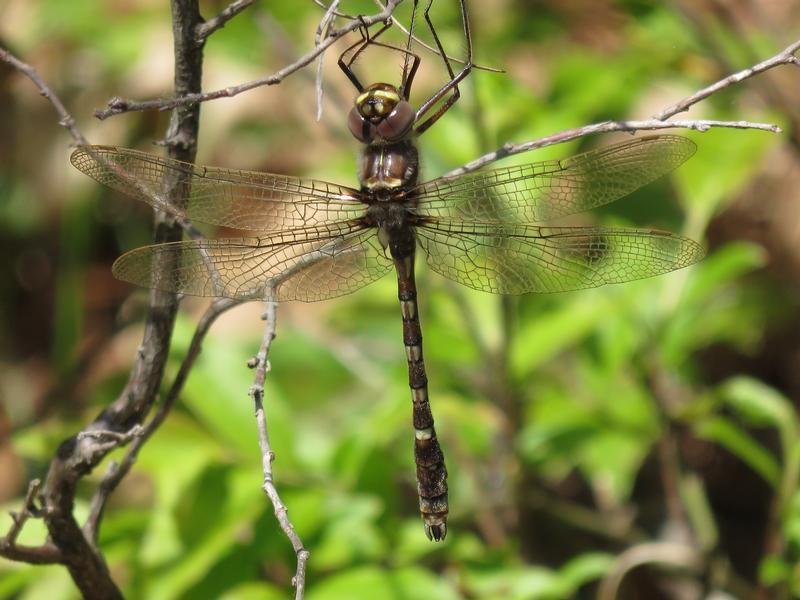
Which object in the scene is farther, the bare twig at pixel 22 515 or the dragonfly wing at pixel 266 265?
the dragonfly wing at pixel 266 265

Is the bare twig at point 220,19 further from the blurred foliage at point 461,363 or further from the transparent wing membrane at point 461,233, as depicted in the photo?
the blurred foliage at point 461,363

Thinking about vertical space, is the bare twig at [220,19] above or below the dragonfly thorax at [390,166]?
above

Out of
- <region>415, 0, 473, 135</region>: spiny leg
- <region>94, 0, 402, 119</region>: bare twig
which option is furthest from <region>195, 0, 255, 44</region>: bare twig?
<region>415, 0, 473, 135</region>: spiny leg

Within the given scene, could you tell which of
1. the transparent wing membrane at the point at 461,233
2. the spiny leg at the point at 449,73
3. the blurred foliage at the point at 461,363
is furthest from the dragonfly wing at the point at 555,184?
the blurred foliage at the point at 461,363

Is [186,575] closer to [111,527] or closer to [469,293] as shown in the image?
[111,527]

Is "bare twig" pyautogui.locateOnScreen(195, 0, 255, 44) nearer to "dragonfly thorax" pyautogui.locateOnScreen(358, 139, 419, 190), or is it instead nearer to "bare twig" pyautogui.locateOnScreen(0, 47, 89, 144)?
"bare twig" pyautogui.locateOnScreen(0, 47, 89, 144)

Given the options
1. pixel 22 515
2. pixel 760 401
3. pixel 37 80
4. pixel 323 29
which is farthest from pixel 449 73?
pixel 760 401
